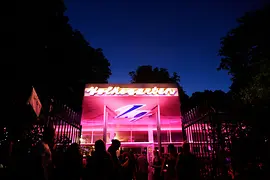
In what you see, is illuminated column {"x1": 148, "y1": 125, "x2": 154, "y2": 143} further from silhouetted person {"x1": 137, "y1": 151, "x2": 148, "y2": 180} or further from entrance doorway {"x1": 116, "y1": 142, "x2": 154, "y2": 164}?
silhouetted person {"x1": 137, "y1": 151, "x2": 148, "y2": 180}

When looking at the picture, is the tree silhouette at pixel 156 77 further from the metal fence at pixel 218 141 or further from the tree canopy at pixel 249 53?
the metal fence at pixel 218 141

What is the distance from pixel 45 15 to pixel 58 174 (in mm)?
8853

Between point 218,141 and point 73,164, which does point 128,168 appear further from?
point 73,164

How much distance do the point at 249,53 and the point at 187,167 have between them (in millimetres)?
17735

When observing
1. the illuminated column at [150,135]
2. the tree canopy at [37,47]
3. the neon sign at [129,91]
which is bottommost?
the illuminated column at [150,135]

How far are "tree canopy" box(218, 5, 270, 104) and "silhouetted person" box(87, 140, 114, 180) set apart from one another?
1373 centimetres

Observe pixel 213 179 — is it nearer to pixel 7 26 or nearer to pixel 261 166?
pixel 261 166

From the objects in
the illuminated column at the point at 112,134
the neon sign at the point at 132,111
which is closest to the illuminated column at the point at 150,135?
the illuminated column at the point at 112,134

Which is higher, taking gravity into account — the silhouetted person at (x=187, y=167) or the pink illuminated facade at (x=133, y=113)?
the pink illuminated facade at (x=133, y=113)

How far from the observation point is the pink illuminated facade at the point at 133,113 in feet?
34.8

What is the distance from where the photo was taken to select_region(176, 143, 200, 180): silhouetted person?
478 centimetres

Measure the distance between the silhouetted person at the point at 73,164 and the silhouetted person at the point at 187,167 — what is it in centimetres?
237

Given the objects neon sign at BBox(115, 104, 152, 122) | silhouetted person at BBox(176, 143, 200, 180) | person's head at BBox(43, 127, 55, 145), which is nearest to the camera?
person's head at BBox(43, 127, 55, 145)

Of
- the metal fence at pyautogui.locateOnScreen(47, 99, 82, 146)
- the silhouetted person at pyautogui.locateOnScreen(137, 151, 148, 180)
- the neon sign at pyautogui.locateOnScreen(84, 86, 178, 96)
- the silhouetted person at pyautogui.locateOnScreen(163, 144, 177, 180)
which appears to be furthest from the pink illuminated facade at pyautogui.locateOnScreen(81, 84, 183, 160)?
the silhouetted person at pyautogui.locateOnScreen(163, 144, 177, 180)
